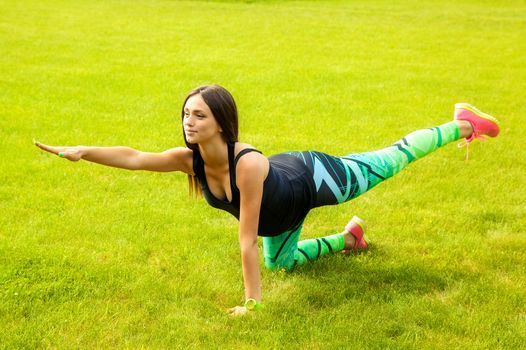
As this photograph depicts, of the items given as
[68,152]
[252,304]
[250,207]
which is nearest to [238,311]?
[252,304]

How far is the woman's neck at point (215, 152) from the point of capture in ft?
13.0

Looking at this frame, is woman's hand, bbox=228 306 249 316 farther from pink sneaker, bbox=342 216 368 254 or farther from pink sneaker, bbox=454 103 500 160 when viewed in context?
pink sneaker, bbox=454 103 500 160

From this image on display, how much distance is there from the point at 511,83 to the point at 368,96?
2.36 metres

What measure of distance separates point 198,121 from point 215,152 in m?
0.23

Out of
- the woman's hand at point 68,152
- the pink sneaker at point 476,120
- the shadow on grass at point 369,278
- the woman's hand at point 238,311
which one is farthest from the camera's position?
the pink sneaker at point 476,120

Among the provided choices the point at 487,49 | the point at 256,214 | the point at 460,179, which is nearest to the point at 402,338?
the point at 256,214

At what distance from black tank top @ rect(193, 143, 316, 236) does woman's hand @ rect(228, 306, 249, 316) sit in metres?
0.50

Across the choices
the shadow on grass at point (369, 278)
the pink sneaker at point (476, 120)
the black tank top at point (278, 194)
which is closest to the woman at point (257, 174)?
the black tank top at point (278, 194)

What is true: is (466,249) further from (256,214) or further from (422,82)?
(422,82)

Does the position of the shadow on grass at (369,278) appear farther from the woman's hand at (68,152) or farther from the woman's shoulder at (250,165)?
the woman's hand at (68,152)

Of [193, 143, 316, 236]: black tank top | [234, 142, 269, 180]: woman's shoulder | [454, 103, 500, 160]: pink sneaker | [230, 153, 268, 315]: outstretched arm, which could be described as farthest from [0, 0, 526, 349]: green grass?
[234, 142, 269, 180]: woman's shoulder

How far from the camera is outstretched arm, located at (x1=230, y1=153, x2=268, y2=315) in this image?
12.7 ft

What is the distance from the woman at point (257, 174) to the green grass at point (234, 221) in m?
0.18

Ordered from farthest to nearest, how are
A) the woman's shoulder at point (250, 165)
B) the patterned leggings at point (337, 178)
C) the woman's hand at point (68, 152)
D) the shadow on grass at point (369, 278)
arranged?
1. the patterned leggings at point (337, 178)
2. the shadow on grass at point (369, 278)
3. the woman's shoulder at point (250, 165)
4. the woman's hand at point (68, 152)
